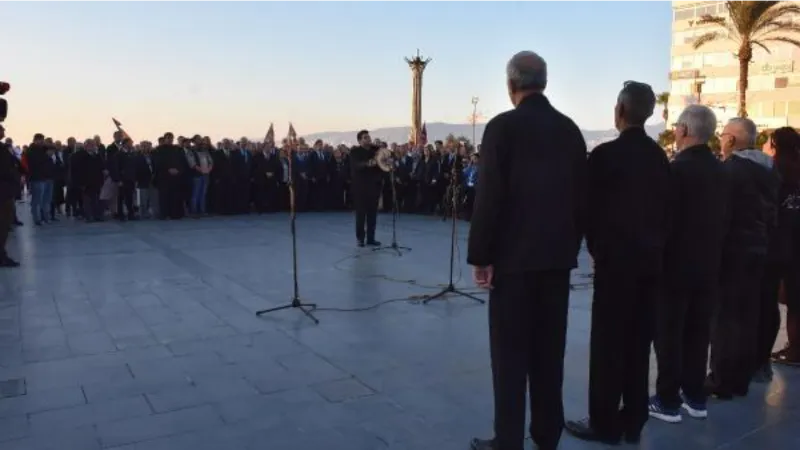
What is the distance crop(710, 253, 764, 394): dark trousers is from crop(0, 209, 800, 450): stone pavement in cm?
18

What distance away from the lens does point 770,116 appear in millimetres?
55562

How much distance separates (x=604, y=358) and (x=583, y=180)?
1025 mm

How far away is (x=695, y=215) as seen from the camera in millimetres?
3848

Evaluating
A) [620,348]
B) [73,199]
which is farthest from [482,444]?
[73,199]

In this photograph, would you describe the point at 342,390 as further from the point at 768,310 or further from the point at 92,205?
the point at 92,205

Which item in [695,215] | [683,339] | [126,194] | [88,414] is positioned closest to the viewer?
[695,215]

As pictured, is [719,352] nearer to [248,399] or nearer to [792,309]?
[792,309]

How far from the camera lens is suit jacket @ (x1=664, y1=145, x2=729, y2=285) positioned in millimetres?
3822

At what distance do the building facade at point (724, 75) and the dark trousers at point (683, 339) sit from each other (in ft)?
178

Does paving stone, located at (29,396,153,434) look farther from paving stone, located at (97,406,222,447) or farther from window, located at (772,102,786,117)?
window, located at (772,102,786,117)

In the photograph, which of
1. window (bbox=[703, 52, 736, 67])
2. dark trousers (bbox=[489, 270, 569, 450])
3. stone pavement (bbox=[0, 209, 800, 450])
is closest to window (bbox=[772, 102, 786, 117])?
window (bbox=[703, 52, 736, 67])

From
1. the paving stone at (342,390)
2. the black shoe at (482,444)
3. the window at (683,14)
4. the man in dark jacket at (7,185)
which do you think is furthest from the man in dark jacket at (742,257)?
the window at (683,14)

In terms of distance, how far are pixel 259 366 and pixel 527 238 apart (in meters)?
2.57

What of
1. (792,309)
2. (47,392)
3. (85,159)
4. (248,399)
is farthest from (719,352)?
(85,159)
